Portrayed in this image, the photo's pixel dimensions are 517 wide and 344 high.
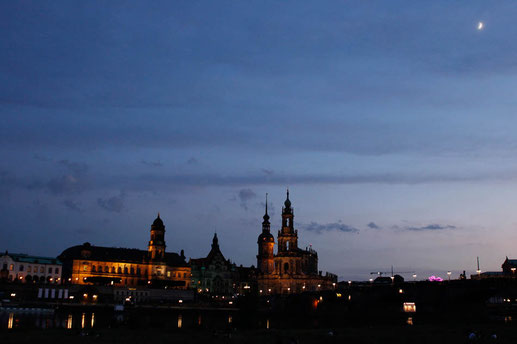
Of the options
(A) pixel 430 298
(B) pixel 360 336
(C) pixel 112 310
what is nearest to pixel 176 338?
(B) pixel 360 336

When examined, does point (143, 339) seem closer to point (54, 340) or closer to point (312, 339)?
point (54, 340)

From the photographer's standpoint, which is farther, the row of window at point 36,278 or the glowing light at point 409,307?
the row of window at point 36,278

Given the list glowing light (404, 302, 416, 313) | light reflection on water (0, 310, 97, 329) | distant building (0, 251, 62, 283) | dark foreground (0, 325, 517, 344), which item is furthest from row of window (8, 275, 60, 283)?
dark foreground (0, 325, 517, 344)

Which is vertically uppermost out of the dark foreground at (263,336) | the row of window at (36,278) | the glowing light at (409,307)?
the row of window at (36,278)

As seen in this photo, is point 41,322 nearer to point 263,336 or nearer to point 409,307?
point 263,336

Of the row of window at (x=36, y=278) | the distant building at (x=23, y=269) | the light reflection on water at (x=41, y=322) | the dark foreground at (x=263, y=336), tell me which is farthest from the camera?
the row of window at (x=36, y=278)

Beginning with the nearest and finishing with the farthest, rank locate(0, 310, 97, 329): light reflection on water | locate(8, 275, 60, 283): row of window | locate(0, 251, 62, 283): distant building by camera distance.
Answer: locate(0, 310, 97, 329): light reflection on water < locate(0, 251, 62, 283): distant building < locate(8, 275, 60, 283): row of window

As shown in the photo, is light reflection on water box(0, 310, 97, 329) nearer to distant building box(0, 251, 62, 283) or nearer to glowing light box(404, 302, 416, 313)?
distant building box(0, 251, 62, 283)

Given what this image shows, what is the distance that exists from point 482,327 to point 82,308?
119261 mm

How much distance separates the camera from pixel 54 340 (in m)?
69.0

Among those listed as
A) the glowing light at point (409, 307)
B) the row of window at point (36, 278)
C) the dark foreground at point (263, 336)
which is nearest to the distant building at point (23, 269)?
the row of window at point (36, 278)

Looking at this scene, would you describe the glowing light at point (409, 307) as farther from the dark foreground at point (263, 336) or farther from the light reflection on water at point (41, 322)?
the light reflection on water at point (41, 322)

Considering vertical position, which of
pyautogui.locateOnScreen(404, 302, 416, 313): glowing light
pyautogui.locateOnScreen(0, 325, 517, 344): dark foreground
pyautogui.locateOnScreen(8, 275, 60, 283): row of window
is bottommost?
pyautogui.locateOnScreen(0, 325, 517, 344): dark foreground

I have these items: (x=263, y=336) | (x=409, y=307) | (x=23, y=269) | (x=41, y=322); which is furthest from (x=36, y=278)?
(x=263, y=336)
